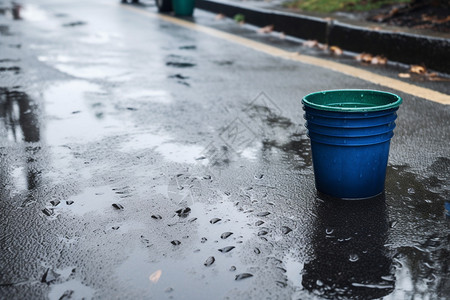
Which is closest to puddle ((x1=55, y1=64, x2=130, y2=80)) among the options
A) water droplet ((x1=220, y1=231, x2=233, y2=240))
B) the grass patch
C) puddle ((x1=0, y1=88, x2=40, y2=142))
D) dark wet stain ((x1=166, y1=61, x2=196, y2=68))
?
dark wet stain ((x1=166, y1=61, x2=196, y2=68))

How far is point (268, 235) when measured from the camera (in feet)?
10.1

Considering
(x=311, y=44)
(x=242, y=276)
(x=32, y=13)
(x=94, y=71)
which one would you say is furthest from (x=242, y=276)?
(x=32, y=13)

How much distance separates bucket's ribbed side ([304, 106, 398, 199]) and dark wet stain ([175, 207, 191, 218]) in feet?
2.77

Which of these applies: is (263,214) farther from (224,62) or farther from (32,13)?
(32,13)

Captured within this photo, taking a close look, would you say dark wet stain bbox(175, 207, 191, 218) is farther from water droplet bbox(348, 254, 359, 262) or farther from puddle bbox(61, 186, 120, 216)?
water droplet bbox(348, 254, 359, 262)

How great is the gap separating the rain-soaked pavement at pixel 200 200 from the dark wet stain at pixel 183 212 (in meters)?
0.01

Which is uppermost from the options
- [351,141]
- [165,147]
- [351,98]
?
[351,98]

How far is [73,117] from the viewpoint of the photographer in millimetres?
5512

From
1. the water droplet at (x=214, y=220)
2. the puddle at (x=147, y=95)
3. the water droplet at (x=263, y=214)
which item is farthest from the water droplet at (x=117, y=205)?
the puddle at (x=147, y=95)

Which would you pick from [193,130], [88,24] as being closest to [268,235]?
[193,130]

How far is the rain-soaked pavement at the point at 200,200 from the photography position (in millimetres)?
2664

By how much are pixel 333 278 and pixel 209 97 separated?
387 centimetres

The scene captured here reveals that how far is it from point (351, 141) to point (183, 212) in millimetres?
1050

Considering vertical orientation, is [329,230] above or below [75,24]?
above
